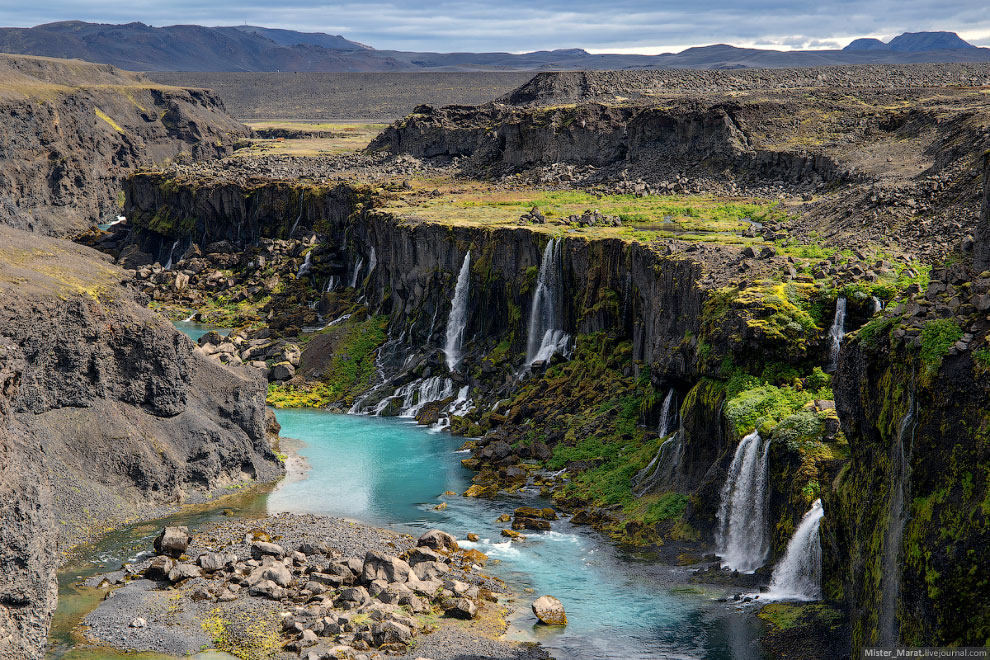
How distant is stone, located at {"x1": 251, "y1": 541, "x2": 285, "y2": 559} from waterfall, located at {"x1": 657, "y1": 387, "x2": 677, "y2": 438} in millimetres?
19486

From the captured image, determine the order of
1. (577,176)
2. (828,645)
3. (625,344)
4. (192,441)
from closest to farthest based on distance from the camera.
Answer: (828,645)
(192,441)
(625,344)
(577,176)

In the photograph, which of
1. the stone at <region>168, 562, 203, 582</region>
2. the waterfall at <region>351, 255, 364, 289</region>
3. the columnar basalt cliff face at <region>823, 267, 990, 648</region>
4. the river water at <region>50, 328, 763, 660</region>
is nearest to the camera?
the columnar basalt cliff face at <region>823, 267, 990, 648</region>

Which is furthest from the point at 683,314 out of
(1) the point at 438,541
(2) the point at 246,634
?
(2) the point at 246,634

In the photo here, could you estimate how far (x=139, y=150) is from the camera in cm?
17650

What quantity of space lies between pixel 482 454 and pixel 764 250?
58.9ft

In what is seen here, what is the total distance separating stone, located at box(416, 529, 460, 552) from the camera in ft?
131

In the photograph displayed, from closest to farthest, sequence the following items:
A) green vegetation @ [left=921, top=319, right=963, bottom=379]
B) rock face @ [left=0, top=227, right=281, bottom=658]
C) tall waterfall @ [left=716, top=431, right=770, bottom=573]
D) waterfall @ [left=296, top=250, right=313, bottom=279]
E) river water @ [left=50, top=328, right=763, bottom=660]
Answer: green vegetation @ [left=921, top=319, right=963, bottom=379]
river water @ [left=50, top=328, right=763, bottom=660]
tall waterfall @ [left=716, top=431, right=770, bottom=573]
rock face @ [left=0, top=227, right=281, bottom=658]
waterfall @ [left=296, top=250, right=313, bottom=279]

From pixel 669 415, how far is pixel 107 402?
26.1m

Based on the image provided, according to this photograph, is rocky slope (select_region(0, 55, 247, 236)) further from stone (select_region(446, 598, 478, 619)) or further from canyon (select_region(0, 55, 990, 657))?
stone (select_region(446, 598, 478, 619))

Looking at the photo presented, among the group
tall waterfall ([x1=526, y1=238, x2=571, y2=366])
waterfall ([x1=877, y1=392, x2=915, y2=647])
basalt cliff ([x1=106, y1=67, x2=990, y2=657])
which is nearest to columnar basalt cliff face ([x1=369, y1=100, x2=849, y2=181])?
basalt cliff ([x1=106, y1=67, x2=990, y2=657])

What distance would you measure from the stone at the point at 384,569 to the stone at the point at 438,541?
11.8 ft

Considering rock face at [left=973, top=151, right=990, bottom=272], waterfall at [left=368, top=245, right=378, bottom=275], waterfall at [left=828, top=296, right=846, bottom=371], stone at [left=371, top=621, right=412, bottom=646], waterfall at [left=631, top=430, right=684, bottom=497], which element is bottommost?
stone at [left=371, top=621, right=412, bottom=646]

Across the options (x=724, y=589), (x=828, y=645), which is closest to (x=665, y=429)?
(x=724, y=589)

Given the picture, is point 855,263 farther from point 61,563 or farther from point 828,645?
point 61,563
